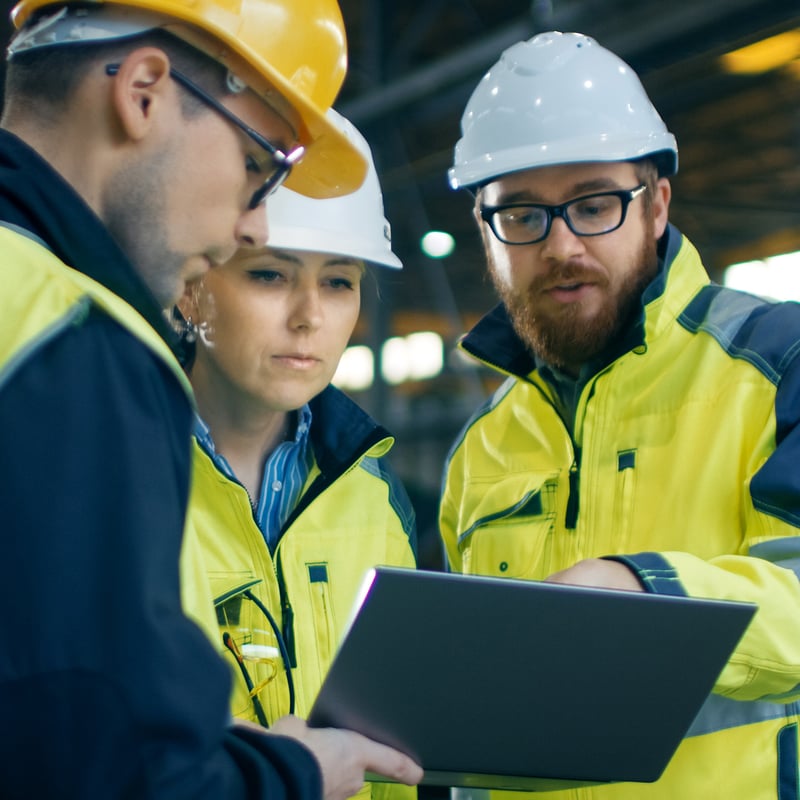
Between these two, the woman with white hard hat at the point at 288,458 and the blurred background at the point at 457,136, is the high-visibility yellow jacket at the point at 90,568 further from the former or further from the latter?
the blurred background at the point at 457,136

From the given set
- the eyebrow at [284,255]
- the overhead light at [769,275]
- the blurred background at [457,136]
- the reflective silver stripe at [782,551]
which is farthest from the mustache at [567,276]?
the overhead light at [769,275]

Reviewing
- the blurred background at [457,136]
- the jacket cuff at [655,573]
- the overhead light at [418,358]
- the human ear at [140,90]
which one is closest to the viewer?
the human ear at [140,90]

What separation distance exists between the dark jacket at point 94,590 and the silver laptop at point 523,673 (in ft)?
1.21

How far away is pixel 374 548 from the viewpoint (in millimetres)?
2104

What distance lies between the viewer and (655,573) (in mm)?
1627

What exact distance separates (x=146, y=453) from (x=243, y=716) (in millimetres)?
1027

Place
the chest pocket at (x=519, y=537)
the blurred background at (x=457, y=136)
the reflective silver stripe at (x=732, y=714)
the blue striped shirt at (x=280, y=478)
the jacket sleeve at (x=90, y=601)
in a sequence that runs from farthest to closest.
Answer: the blurred background at (x=457, y=136) → the chest pocket at (x=519, y=537) → the blue striped shirt at (x=280, y=478) → the reflective silver stripe at (x=732, y=714) → the jacket sleeve at (x=90, y=601)

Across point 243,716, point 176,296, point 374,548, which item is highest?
point 176,296

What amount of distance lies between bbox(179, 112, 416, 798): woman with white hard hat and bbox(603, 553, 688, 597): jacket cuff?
1.95 ft

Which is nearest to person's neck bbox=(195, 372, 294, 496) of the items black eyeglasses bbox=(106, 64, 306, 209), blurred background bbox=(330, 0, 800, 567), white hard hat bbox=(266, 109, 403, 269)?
white hard hat bbox=(266, 109, 403, 269)

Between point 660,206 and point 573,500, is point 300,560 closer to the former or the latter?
point 573,500

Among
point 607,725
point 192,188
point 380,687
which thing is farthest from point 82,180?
point 607,725

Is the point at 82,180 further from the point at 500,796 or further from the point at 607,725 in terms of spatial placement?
the point at 500,796

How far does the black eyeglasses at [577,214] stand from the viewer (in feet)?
7.41
